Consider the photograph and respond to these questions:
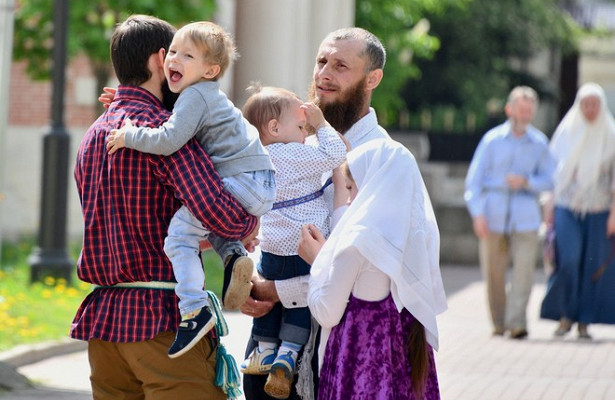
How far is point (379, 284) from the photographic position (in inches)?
184

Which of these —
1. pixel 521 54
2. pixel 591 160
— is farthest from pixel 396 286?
pixel 521 54

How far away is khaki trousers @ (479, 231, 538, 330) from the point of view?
40.5ft

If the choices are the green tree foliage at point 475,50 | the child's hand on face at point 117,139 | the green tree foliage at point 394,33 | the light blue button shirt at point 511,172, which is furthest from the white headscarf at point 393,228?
the green tree foliage at point 475,50

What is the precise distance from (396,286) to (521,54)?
27916mm

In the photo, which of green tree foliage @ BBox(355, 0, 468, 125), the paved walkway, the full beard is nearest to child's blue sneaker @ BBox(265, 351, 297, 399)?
the full beard

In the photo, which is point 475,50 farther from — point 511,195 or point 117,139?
point 117,139

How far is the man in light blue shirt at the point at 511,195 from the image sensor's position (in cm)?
1233

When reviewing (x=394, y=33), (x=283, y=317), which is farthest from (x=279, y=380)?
(x=394, y=33)

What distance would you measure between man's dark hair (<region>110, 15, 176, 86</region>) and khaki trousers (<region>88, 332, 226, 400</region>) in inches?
33.4

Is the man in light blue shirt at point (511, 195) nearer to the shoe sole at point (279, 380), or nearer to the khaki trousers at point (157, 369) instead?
the shoe sole at point (279, 380)

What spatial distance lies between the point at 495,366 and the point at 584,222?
2.56 m

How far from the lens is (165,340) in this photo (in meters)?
4.32

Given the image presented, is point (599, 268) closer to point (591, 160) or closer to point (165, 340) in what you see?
point (591, 160)

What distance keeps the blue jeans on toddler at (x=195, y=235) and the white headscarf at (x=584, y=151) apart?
8.08 metres
